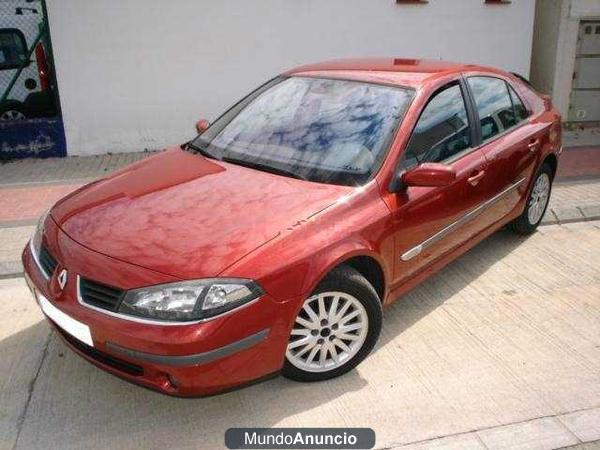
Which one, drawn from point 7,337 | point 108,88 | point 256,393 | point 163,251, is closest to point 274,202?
point 163,251

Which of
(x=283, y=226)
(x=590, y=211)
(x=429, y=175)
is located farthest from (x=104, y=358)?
(x=590, y=211)

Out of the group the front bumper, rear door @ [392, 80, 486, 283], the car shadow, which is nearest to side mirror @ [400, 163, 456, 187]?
rear door @ [392, 80, 486, 283]

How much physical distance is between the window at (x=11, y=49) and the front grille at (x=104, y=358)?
691 cm

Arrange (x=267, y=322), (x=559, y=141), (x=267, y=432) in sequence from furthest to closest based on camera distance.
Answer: (x=559, y=141), (x=267, y=432), (x=267, y=322)

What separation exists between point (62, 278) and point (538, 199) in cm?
410

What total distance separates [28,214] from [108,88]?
8.54 feet

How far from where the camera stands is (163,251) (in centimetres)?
277

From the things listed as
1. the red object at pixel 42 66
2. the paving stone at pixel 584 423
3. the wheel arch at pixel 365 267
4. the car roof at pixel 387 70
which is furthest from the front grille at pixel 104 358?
the red object at pixel 42 66

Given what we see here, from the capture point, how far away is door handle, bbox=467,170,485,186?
153 inches

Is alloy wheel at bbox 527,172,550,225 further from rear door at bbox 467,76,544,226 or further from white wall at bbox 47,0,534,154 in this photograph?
white wall at bbox 47,0,534,154

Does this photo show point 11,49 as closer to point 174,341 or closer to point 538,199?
point 538,199

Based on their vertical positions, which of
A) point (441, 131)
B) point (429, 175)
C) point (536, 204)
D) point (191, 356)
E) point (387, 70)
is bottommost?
point (536, 204)

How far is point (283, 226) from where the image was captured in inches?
115

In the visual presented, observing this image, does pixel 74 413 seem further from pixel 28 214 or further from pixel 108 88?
pixel 108 88
